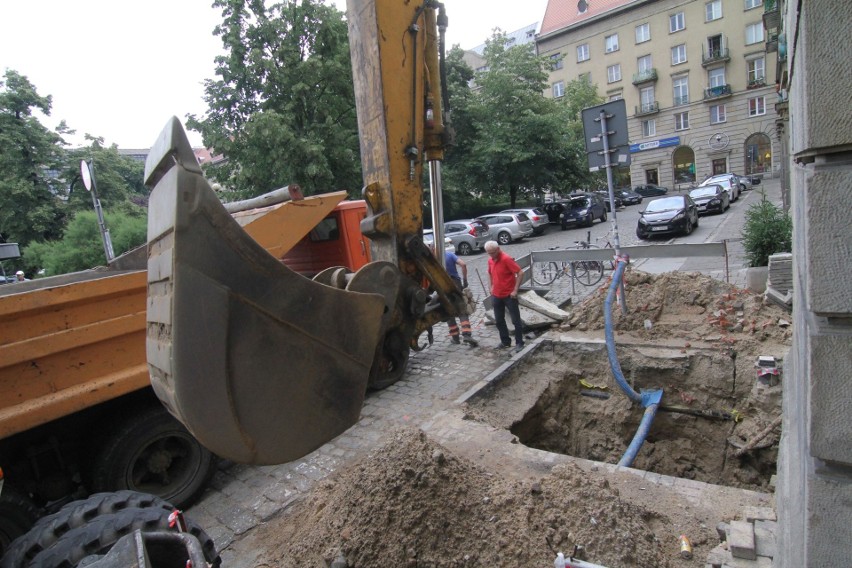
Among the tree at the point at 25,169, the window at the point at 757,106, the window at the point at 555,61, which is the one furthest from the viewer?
the window at the point at 757,106

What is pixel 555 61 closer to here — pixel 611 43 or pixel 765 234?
pixel 611 43

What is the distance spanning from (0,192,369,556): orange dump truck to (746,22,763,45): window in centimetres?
5229

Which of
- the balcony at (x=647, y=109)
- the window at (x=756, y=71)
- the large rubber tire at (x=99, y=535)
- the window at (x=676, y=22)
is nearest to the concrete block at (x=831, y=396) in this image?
the large rubber tire at (x=99, y=535)

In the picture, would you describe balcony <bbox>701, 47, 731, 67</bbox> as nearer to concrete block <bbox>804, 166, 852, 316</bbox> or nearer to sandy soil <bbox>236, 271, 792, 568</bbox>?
sandy soil <bbox>236, 271, 792, 568</bbox>

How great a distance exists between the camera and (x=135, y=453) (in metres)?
4.29

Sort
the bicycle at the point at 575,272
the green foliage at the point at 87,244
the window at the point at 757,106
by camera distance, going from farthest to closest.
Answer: the window at the point at 757,106 < the green foliage at the point at 87,244 < the bicycle at the point at 575,272

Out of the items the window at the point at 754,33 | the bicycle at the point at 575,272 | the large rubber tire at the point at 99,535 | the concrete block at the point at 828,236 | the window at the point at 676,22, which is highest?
the window at the point at 676,22

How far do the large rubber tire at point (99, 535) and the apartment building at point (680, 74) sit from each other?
42706 mm

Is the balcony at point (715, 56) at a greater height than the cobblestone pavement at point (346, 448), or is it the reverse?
the balcony at point (715, 56)

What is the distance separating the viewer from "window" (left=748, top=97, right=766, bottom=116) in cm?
4119

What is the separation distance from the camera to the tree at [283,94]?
17.2 metres

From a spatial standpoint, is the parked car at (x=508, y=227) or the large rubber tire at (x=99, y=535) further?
the parked car at (x=508, y=227)

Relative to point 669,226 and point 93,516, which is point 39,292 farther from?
point 669,226

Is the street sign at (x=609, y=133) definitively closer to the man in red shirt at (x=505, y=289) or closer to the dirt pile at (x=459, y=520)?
the man in red shirt at (x=505, y=289)
